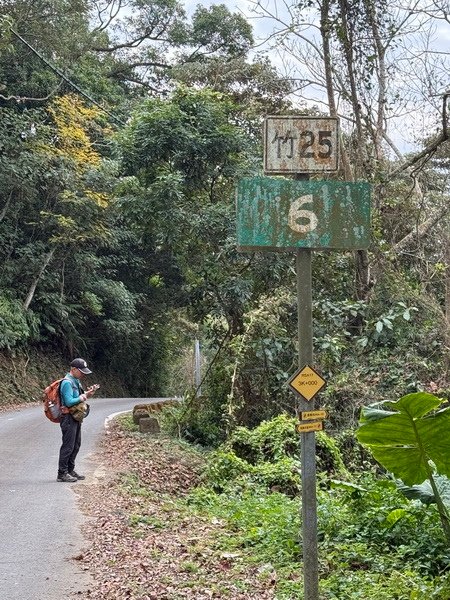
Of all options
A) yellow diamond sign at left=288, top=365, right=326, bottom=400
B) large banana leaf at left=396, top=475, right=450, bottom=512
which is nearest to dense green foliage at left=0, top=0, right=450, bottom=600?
large banana leaf at left=396, top=475, right=450, bottom=512

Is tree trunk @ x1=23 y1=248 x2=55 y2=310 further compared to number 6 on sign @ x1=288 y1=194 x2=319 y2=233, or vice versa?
tree trunk @ x1=23 y1=248 x2=55 y2=310

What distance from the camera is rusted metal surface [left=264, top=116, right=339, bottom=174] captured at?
5180 millimetres

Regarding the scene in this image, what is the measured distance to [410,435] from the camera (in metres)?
5.88

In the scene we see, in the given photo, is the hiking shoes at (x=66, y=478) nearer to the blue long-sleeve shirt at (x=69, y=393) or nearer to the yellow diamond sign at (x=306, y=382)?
the blue long-sleeve shirt at (x=69, y=393)

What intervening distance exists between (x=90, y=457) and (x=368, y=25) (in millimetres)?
10176

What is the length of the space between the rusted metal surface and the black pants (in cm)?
626

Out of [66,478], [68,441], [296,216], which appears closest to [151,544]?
[68,441]

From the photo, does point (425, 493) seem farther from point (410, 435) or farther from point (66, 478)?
point (66, 478)

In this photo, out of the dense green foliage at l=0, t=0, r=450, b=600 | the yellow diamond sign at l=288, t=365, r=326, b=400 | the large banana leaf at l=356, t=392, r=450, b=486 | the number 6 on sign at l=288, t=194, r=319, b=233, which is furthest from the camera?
the dense green foliage at l=0, t=0, r=450, b=600

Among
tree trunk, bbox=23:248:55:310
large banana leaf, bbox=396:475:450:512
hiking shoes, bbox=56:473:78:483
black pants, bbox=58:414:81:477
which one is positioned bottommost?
hiking shoes, bbox=56:473:78:483

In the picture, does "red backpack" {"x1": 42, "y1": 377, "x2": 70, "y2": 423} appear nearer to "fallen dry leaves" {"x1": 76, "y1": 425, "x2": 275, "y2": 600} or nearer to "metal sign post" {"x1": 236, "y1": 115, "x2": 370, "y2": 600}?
"fallen dry leaves" {"x1": 76, "y1": 425, "x2": 275, "y2": 600}

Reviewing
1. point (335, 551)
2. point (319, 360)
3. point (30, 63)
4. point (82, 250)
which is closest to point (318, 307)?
point (319, 360)

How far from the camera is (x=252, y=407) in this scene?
15.1 metres

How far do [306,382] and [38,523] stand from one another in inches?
176
